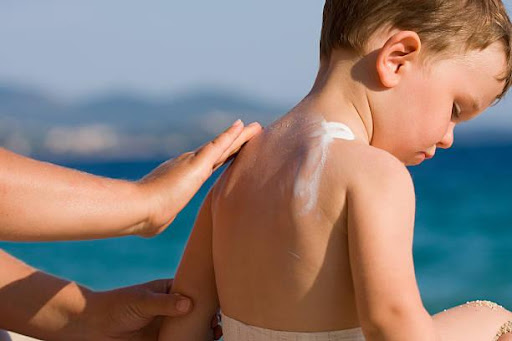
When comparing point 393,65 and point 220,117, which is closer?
point 393,65

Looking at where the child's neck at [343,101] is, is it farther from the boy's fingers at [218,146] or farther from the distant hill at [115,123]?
the distant hill at [115,123]

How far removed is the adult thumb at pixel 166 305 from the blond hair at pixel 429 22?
67 cm

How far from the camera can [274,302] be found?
187 centimetres

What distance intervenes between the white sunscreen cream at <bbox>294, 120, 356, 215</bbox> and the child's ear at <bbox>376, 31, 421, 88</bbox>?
15 centimetres

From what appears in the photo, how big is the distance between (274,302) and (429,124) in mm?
543

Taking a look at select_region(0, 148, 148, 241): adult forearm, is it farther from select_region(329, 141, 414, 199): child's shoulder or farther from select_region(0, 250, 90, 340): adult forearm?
select_region(0, 250, 90, 340): adult forearm

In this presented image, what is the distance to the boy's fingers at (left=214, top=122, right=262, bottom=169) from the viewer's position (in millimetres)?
2018

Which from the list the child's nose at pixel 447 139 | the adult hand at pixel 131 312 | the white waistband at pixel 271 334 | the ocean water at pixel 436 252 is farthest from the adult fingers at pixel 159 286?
the ocean water at pixel 436 252

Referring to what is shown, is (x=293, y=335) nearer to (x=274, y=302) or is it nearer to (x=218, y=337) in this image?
(x=274, y=302)

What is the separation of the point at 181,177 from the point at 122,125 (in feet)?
85.4

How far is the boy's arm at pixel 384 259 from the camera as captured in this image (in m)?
1.71

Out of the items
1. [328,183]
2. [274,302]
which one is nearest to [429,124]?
[328,183]

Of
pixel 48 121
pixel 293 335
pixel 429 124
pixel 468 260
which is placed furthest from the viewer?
pixel 48 121

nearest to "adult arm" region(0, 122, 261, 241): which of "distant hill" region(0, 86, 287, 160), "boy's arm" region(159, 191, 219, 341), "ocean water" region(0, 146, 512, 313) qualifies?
"boy's arm" region(159, 191, 219, 341)
